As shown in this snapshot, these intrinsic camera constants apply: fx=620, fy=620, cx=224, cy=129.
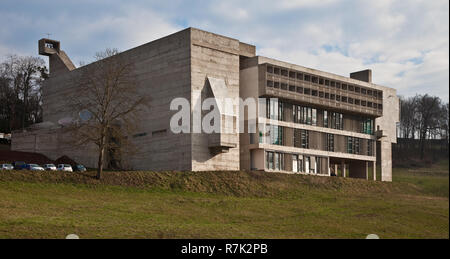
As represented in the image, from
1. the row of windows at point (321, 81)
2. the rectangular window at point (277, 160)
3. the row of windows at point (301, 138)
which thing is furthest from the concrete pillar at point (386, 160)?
the rectangular window at point (277, 160)

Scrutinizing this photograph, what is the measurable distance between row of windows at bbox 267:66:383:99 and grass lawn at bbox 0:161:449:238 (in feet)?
46.9

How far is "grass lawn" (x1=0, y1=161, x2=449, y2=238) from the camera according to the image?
39.5m

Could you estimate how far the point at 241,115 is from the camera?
258 feet

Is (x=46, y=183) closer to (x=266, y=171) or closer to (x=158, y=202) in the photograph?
(x=158, y=202)

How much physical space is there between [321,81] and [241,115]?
1443 cm

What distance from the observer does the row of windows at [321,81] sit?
79.7m

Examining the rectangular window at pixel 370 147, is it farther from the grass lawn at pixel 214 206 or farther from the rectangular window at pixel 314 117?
the grass lawn at pixel 214 206

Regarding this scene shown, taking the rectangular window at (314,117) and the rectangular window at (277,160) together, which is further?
the rectangular window at (314,117)

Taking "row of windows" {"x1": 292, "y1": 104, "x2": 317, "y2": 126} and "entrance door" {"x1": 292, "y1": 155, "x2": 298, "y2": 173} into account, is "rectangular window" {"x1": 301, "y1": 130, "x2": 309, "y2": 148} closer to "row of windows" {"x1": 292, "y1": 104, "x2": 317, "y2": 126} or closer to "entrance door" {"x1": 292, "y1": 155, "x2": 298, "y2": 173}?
"row of windows" {"x1": 292, "y1": 104, "x2": 317, "y2": 126}

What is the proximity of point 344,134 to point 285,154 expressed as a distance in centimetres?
1365

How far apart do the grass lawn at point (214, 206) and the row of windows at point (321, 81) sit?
14286 mm

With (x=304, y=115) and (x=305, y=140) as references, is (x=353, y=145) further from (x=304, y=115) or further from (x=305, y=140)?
(x=304, y=115)

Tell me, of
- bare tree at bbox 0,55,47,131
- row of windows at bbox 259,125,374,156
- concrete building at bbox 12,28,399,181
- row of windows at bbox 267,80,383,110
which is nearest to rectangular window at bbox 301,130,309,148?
row of windows at bbox 259,125,374,156
